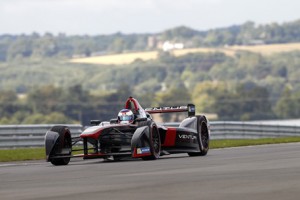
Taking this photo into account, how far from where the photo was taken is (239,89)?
181m

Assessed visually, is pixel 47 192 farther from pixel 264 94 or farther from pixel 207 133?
pixel 264 94

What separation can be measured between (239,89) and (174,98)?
11.2 meters

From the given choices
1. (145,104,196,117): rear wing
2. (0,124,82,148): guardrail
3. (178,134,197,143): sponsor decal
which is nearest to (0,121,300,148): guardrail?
(0,124,82,148): guardrail

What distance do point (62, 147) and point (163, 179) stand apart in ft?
22.6

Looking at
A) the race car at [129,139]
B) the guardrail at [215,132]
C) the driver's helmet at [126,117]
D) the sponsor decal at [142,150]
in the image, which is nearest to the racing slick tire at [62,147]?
the race car at [129,139]

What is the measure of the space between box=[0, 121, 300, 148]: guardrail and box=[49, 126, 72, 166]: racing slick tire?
11.3m

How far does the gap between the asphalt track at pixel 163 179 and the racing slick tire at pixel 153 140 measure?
349 mm

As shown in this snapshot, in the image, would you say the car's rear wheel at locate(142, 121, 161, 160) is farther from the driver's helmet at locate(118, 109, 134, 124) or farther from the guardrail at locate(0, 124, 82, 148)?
the guardrail at locate(0, 124, 82, 148)

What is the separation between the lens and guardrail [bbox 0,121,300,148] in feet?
113

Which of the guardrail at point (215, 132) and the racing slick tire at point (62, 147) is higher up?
the racing slick tire at point (62, 147)

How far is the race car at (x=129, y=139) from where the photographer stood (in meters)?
22.3

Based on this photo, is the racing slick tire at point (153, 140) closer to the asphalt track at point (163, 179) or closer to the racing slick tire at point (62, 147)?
the asphalt track at point (163, 179)

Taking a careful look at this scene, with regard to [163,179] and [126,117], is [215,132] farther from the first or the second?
[163,179]

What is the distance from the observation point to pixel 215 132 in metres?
39.8
